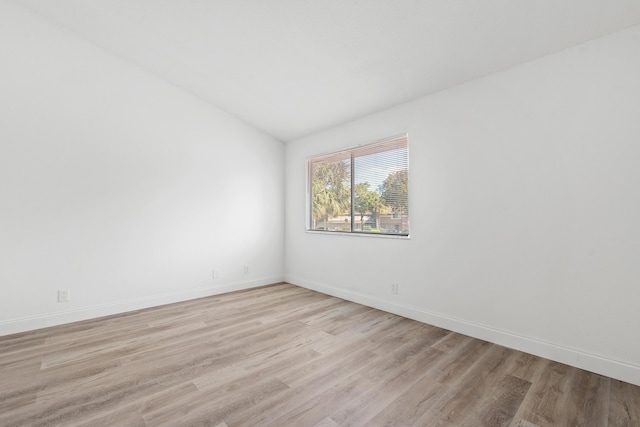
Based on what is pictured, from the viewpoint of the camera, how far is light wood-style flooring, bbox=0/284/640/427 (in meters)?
1.70

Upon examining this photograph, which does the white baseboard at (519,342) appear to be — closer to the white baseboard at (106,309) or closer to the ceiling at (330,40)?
the white baseboard at (106,309)

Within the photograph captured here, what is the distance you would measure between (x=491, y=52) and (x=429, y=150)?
1024 millimetres

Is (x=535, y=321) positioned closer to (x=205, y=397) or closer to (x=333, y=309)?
(x=333, y=309)

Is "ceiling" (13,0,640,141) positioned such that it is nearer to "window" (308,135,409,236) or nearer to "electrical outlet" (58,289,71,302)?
"window" (308,135,409,236)

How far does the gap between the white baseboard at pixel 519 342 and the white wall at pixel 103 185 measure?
8.17ft

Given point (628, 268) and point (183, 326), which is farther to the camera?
point (183, 326)

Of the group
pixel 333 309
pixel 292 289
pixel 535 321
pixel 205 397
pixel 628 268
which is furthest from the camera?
pixel 292 289

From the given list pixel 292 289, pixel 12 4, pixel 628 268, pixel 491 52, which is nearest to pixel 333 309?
pixel 292 289

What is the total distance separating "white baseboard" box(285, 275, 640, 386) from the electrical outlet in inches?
132

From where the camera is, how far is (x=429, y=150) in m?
3.19

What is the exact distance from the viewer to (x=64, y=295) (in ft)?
10.4

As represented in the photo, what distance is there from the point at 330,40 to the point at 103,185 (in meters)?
3.05

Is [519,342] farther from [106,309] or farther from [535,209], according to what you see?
[106,309]

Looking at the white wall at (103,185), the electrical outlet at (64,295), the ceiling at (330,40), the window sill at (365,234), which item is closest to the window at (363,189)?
the window sill at (365,234)
